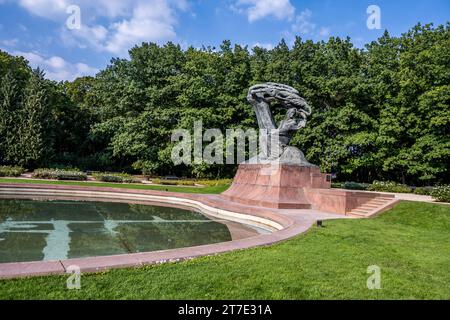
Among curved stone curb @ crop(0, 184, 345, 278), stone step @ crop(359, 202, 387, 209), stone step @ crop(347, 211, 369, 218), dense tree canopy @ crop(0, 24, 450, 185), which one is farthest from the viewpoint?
dense tree canopy @ crop(0, 24, 450, 185)

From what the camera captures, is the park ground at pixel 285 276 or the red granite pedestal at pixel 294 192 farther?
the red granite pedestal at pixel 294 192

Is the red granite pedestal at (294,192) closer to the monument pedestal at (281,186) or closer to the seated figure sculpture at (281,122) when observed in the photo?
the monument pedestal at (281,186)

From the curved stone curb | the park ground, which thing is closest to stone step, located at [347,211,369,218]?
the curved stone curb

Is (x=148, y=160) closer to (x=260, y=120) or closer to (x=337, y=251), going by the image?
(x=260, y=120)

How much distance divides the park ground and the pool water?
95.5 inches

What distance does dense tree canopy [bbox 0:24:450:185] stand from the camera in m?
27.3

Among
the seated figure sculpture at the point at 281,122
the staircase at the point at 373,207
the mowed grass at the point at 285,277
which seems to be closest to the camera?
the mowed grass at the point at 285,277

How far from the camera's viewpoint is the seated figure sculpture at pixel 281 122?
16.6 meters

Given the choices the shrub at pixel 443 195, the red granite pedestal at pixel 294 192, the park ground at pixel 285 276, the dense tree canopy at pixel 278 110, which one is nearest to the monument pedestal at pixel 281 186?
the red granite pedestal at pixel 294 192

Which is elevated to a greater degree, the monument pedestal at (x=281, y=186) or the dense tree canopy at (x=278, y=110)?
the dense tree canopy at (x=278, y=110)

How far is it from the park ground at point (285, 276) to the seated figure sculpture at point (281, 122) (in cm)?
910

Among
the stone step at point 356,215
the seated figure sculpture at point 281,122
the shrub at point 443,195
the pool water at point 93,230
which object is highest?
the seated figure sculpture at point 281,122

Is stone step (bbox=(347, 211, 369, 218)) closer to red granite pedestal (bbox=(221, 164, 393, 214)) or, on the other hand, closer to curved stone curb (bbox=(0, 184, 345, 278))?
red granite pedestal (bbox=(221, 164, 393, 214))
